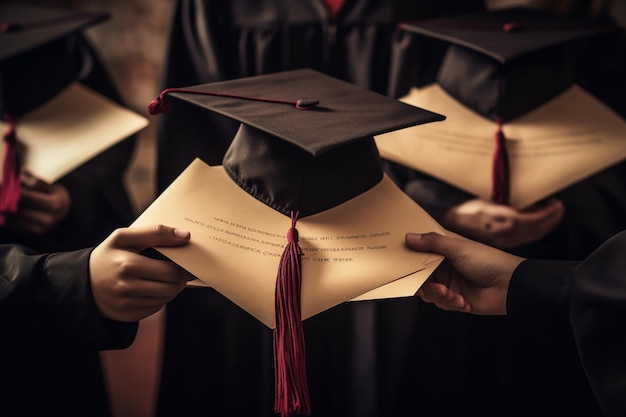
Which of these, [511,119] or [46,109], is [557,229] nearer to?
[511,119]

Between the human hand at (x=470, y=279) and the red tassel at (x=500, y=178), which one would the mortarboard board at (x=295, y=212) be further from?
the red tassel at (x=500, y=178)

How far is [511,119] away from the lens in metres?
1.04

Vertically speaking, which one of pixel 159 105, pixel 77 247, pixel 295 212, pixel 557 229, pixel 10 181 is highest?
pixel 159 105

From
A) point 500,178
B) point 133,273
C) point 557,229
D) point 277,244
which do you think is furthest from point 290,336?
point 557,229

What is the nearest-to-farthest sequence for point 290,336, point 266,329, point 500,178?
1. point 290,336
2. point 500,178
3. point 266,329

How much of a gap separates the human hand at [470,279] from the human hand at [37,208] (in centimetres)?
81

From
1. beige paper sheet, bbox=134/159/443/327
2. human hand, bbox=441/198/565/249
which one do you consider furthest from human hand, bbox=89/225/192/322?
human hand, bbox=441/198/565/249

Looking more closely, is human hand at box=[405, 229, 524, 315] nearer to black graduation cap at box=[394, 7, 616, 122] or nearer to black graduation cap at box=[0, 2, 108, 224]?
black graduation cap at box=[394, 7, 616, 122]

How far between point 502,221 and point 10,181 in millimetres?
935

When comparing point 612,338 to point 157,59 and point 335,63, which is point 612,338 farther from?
point 157,59

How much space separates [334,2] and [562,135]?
2.34ft

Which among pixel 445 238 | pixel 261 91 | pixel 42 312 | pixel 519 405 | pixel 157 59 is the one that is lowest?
pixel 519 405

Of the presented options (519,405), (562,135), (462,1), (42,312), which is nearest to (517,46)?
(562,135)

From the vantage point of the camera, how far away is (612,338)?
0.72m
